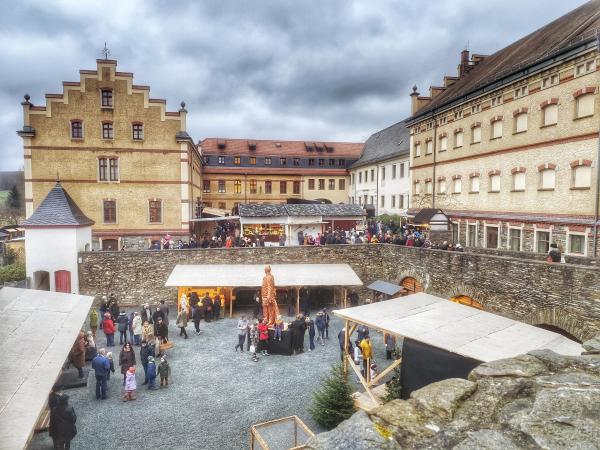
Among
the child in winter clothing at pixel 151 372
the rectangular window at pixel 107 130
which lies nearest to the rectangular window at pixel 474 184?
the child in winter clothing at pixel 151 372

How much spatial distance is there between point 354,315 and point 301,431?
3680 mm

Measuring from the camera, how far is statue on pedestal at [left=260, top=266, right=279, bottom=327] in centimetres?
1589

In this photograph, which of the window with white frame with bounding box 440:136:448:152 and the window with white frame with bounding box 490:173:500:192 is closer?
the window with white frame with bounding box 490:173:500:192

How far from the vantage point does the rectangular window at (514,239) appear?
856 inches

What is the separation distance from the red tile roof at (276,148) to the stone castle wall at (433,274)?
93.7 feet

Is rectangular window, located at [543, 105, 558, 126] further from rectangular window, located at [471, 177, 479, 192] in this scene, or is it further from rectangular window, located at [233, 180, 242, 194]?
rectangular window, located at [233, 180, 242, 194]

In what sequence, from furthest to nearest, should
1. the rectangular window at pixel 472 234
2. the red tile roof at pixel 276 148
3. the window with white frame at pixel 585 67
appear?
the red tile roof at pixel 276 148 < the rectangular window at pixel 472 234 < the window with white frame at pixel 585 67

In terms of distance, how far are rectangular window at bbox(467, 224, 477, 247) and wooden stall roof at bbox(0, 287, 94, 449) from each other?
847 inches

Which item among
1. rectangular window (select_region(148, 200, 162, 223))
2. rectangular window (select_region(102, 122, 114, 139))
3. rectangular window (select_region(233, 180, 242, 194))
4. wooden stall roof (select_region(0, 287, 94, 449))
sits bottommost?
wooden stall roof (select_region(0, 287, 94, 449))

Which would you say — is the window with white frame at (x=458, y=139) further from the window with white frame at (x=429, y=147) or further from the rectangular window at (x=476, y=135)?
the window with white frame at (x=429, y=147)

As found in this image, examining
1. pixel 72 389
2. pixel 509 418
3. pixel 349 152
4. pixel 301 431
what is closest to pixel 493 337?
pixel 301 431

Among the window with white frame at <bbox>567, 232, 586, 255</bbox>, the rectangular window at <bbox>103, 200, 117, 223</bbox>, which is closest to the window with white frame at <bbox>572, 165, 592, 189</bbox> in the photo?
the window with white frame at <bbox>567, 232, 586, 255</bbox>

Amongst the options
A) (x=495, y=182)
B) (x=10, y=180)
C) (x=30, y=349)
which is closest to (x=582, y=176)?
(x=495, y=182)

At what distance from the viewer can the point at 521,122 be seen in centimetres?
2138
